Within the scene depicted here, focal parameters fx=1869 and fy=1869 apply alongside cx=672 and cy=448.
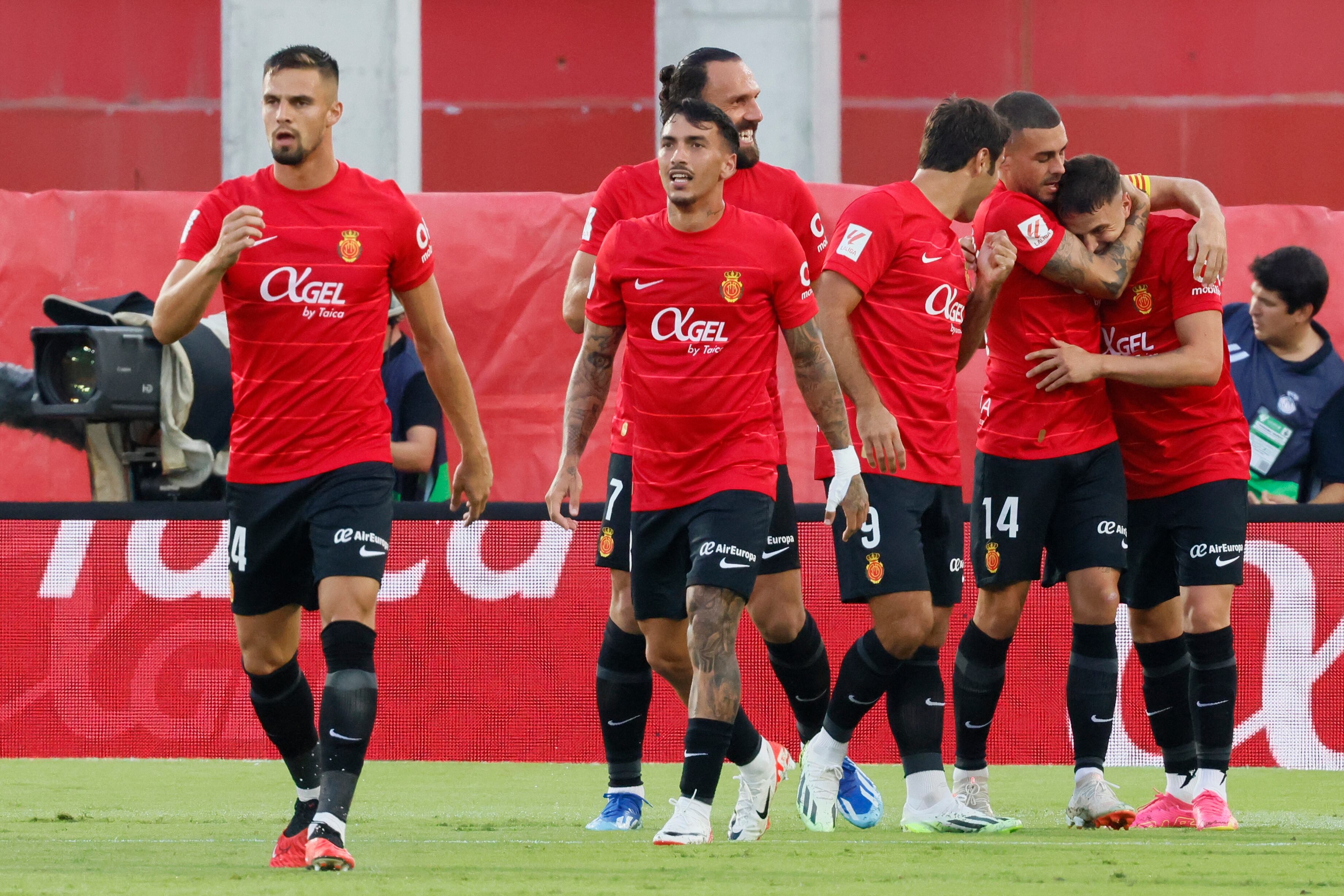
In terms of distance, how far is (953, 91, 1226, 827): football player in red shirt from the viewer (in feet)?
19.5

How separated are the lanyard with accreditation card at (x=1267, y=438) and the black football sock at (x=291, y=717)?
4.84 m

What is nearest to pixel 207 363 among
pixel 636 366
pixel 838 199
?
pixel 838 199

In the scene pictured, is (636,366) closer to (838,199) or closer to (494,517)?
(494,517)

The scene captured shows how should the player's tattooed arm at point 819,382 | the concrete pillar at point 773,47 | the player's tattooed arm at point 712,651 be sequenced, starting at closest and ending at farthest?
the player's tattooed arm at point 712,651 < the player's tattooed arm at point 819,382 < the concrete pillar at point 773,47

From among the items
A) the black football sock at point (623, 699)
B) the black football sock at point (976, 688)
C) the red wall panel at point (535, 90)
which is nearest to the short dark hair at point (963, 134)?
the black football sock at point (976, 688)

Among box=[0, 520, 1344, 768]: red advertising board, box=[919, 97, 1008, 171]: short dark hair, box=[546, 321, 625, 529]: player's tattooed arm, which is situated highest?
box=[919, 97, 1008, 171]: short dark hair

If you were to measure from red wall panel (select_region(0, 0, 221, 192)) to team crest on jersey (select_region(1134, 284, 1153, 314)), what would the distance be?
12.9m

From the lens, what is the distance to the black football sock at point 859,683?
19.1 ft

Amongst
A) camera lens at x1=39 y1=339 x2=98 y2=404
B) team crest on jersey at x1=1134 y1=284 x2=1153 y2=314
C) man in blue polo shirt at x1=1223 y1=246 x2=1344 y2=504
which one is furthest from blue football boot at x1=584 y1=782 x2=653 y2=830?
man in blue polo shirt at x1=1223 y1=246 x2=1344 y2=504

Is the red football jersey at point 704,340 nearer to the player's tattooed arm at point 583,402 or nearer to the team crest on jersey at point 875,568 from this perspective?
the player's tattooed arm at point 583,402

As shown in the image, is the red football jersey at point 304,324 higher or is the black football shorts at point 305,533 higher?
the red football jersey at point 304,324

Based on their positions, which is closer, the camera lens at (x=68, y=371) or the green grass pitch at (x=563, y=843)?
the green grass pitch at (x=563, y=843)

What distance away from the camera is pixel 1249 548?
8148 mm

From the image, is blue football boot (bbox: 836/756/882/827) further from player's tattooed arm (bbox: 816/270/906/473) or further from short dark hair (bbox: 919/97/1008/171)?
short dark hair (bbox: 919/97/1008/171)
